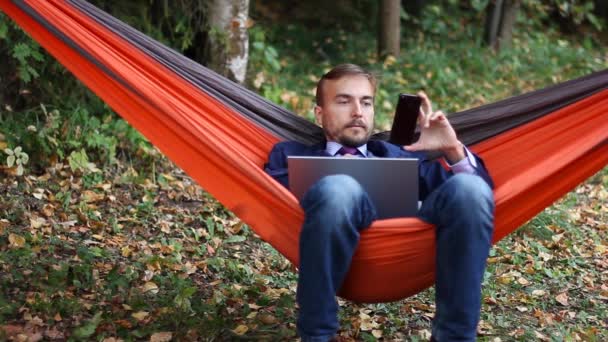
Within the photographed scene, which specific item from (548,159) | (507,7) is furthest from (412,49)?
(548,159)

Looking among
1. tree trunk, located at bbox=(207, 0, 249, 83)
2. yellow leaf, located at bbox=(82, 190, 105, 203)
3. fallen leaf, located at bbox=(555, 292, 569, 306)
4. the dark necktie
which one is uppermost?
tree trunk, located at bbox=(207, 0, 249, 83)

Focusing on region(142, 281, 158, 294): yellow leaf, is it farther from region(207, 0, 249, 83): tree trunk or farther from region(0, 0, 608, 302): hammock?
region(207, 0, 249, 83): tree trunk

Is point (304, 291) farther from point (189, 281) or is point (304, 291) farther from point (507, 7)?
point (507, 7)

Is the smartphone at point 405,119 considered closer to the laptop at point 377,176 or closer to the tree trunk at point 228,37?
the laptop at point 377,176

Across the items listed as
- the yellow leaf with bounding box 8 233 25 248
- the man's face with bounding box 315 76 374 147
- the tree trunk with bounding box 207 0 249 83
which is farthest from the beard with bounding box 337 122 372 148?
the tree trunk with bounding box 207 0 249 83

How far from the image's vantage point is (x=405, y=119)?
2.31 meters

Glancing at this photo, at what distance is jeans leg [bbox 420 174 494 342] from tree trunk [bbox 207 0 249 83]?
2708mm

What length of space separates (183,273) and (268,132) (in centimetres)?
68

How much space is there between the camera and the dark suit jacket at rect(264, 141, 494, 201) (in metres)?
2.39

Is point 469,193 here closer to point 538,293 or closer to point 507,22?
point 538,293

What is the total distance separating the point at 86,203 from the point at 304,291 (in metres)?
1.75

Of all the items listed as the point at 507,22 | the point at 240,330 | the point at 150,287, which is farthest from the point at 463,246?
the point at 507,22

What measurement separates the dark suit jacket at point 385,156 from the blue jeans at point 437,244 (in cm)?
37

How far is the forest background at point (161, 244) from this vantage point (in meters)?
2.48
